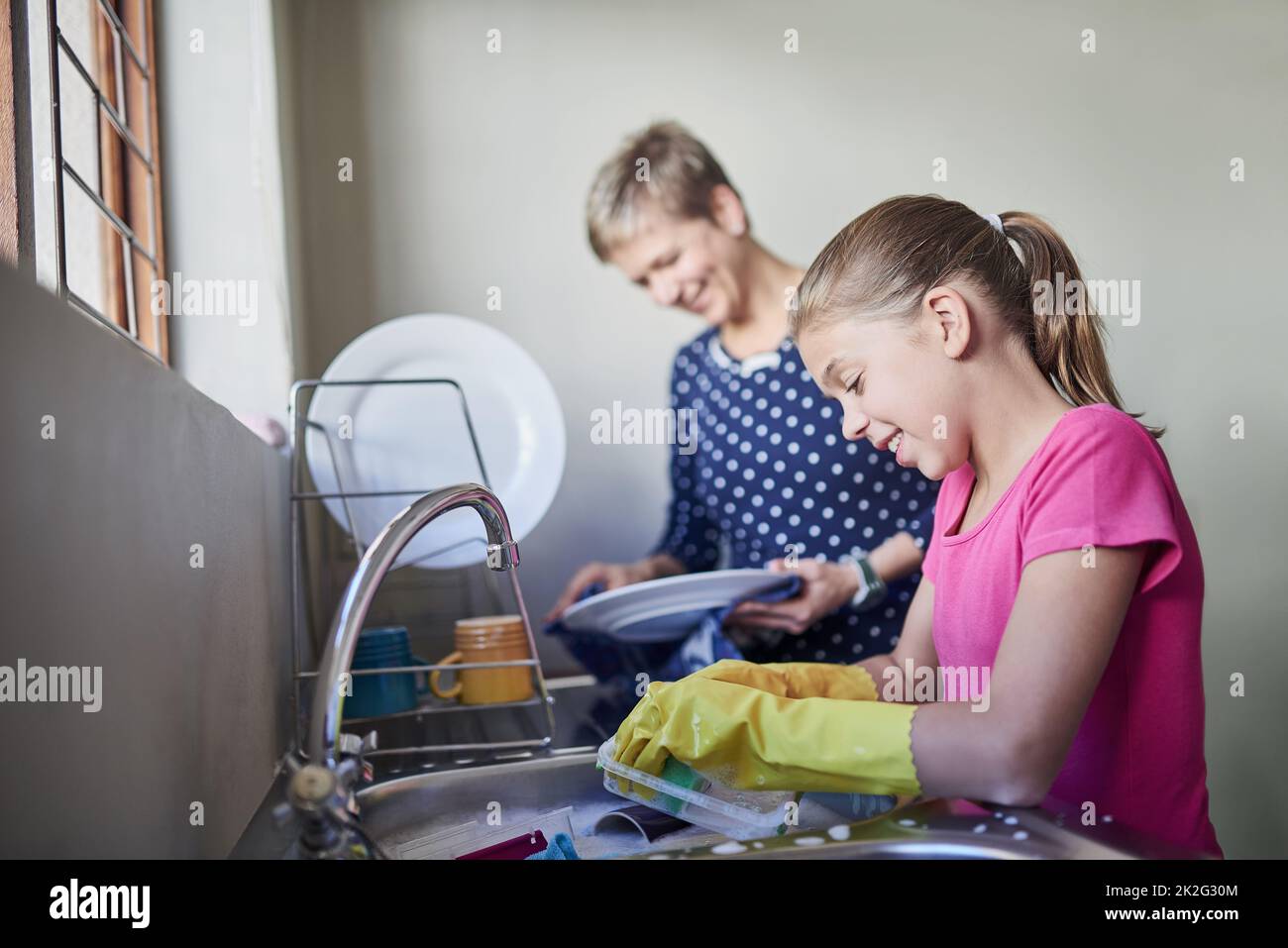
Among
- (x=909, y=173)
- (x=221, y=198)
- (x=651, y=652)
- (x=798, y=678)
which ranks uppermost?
(x=909, y=173)

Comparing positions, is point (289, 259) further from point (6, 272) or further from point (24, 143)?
point (6, 272)

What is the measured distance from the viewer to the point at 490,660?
1.30 meters

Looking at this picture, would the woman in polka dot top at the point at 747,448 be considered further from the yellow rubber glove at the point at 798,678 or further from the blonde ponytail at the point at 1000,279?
the blonde ponytail at the point at 1000,279

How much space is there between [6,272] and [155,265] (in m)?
1.07

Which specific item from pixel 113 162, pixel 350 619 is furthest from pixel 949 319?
pixel 113 162

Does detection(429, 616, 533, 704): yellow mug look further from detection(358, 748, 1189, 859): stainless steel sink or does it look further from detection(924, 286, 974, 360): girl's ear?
detection(924, 286, 974, 360): girl's ear

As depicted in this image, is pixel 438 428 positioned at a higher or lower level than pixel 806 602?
higher

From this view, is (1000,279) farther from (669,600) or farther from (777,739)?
(669,600)

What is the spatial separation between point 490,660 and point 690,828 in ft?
1.77

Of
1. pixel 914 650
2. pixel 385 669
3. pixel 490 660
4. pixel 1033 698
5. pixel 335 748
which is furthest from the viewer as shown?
pixel 490 660

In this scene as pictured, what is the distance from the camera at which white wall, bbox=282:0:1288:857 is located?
2.02 m

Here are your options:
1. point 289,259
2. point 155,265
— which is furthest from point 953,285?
point 289,259

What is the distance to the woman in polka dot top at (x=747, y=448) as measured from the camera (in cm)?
160

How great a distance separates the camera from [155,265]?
143cm
